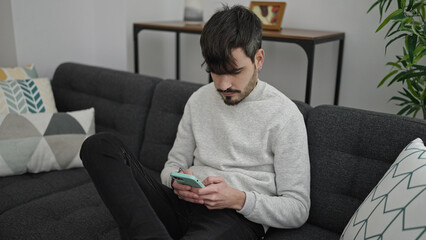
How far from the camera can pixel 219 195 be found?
1165mm

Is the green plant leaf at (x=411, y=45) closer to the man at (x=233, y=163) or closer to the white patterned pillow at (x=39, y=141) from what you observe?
the man at (x=233, y=163)

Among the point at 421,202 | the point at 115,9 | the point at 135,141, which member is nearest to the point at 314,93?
the point at 135,141

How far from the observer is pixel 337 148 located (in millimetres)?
1352

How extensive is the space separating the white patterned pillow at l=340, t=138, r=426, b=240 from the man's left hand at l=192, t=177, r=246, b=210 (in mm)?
314

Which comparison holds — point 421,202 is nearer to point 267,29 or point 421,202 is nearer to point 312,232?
point 312,232

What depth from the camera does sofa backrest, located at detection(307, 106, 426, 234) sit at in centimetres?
126

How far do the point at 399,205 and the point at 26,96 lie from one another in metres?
1.70

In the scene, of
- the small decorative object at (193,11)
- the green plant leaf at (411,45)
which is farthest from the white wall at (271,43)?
the green plant leaf at (411,45)

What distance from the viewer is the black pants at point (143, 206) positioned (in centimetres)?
102

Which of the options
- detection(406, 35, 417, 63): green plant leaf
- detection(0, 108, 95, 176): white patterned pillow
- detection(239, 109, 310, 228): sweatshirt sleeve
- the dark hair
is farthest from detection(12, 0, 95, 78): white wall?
detection(406, 35, 417, 63): green plant leaf

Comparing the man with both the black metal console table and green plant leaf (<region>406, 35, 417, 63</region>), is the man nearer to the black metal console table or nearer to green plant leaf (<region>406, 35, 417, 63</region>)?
green plant leaf (<region>406, 35, 417, 63</region>)

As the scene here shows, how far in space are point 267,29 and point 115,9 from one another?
106cm

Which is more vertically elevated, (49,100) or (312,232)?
(49,100)

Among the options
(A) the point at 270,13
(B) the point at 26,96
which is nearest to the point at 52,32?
(B) the point at 26,96
